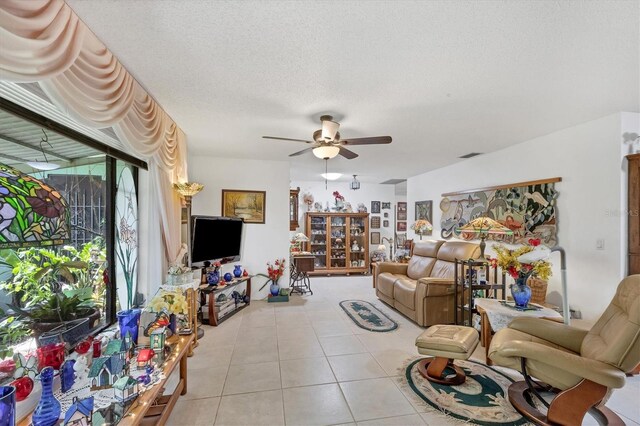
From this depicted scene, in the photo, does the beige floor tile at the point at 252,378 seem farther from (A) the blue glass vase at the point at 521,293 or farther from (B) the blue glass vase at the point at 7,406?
(A) the blue glass vase at the point at 521,293

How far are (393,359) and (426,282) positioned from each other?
1133mm

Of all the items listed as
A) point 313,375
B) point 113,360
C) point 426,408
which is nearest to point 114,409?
point 113,360

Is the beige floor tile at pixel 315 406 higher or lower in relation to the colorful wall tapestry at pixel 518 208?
lower

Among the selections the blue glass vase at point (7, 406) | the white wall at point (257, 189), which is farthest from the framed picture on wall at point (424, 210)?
the blue glass vase at point (7, 406)

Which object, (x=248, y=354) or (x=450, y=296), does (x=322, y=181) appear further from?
(x=248, y=354)

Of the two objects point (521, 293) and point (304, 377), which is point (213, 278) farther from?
point (521, 293)

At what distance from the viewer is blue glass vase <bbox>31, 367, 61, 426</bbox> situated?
1.12 meters

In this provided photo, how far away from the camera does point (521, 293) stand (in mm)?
2525

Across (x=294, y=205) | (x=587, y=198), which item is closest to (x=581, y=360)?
(x=587, y=198)

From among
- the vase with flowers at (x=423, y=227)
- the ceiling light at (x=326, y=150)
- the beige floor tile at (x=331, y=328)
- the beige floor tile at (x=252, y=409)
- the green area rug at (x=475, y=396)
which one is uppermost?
the ceiling light at (x=326, y=150)

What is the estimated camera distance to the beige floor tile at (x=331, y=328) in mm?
3305

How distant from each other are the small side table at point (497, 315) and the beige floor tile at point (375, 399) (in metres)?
0.95

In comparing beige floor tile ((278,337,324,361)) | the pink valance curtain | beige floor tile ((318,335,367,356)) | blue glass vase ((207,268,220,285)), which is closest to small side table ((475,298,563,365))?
beige floor tile ((318,335,367,356))

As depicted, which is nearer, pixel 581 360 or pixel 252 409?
pixel 581 360
